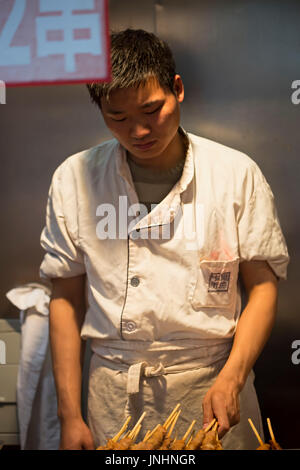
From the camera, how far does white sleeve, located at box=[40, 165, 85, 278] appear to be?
1406mm

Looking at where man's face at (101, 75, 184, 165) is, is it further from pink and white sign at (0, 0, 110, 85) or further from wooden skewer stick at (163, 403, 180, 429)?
wooden skewer stick at (163, 403, 180, 429)

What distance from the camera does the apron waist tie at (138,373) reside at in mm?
1334

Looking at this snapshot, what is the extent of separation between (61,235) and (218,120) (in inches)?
18.8

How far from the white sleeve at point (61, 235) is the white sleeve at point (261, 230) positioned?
0.40m

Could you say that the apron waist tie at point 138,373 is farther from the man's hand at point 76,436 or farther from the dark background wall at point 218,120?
the dark background wall at point 218,120

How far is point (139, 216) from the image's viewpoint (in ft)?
4.53

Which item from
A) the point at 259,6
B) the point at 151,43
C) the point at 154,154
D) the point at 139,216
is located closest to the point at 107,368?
the point at 139,216

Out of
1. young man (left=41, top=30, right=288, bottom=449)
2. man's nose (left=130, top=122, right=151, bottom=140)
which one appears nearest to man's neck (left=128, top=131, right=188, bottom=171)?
young man (left=41, top=30, right=288, bottom=449)

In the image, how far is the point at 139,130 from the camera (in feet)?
4.20

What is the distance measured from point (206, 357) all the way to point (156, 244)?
29cm

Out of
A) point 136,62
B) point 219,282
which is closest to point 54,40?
point 136,62

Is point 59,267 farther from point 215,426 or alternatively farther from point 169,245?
point 215,426

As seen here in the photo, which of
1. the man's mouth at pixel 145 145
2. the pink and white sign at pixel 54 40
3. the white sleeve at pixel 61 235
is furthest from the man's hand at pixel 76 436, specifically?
the pink and white sign at pixel 54 40
